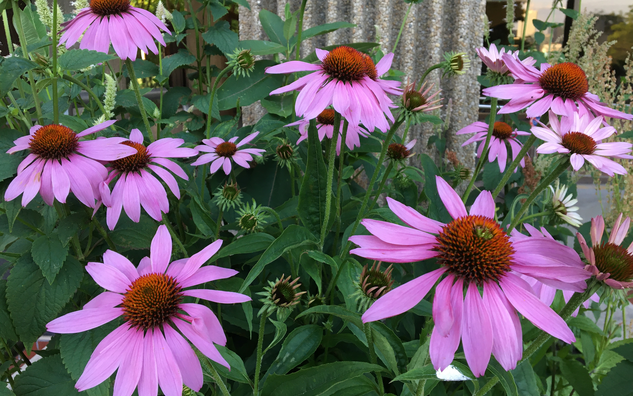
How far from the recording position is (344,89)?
371 mm

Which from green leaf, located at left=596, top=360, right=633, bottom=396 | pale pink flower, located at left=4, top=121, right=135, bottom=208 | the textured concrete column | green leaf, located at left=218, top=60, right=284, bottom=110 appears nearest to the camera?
pale pink flower, located at left=4, top=121, right=135, bottom=208

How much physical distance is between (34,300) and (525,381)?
18.0 inches

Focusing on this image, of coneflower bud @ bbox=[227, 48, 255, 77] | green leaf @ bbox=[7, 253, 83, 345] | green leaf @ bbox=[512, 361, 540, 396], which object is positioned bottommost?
green leaf @ bbox=[512, 361, 540, 396]

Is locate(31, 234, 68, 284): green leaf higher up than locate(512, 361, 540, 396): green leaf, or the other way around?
locate(31, 234, 68, 284): green leaf

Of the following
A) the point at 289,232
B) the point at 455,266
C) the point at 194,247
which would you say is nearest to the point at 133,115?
the point at 194,247

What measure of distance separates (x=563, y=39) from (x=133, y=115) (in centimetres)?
204

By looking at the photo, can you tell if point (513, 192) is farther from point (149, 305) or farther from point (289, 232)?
point (149, 305)

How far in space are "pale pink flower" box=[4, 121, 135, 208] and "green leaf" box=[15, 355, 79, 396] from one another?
0.62ft

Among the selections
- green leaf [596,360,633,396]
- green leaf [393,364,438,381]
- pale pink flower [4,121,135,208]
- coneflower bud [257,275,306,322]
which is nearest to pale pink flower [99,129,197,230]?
pale pink flower [4,121,135,208]

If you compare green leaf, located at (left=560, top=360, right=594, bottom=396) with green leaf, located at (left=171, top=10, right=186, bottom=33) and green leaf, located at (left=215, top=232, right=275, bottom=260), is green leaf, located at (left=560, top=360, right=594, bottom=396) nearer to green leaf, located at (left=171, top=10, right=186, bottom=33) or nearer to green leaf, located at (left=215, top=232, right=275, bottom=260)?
green leaf, located at (left=215, top=232, right=275, bottom=260)

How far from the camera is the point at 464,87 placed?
123 cm

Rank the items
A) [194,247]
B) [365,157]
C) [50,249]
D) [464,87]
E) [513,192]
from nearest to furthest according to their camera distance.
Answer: [50,249]
[194,247]
[365,157]
[513,192]
[464,87]

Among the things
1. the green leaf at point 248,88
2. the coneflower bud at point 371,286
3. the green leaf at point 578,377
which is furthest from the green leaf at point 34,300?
the green leaf at point 578,377

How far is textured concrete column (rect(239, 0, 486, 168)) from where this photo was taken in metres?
1.19
